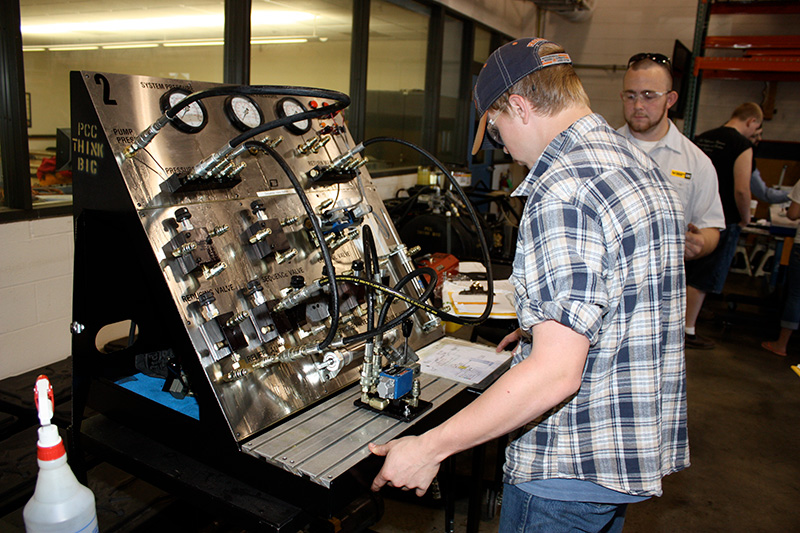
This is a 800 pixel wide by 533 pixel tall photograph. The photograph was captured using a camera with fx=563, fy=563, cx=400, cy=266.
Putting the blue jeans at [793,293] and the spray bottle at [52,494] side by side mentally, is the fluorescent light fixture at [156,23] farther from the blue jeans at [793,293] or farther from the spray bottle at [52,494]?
the blue jeans at [793,293]

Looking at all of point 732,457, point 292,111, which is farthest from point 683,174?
point 292,111

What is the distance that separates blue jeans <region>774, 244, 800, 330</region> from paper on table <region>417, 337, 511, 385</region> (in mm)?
3158

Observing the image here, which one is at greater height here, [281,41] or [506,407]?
[281,41]

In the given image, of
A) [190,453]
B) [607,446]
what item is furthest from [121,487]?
[607,446]

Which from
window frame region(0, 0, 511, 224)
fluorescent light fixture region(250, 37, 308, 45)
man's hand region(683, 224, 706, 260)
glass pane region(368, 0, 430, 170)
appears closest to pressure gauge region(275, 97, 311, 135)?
window frame region(0, 0, 511, 224)

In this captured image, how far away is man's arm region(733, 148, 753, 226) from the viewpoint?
144 inches

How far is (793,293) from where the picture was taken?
3678 mm

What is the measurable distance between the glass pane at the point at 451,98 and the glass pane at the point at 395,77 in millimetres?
584

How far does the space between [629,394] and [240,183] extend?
0.84 m

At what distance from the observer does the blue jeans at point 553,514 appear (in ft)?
3.21

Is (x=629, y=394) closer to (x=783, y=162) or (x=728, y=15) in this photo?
(x=783, y=162)

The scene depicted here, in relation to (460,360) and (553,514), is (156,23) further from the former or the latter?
(553,514)

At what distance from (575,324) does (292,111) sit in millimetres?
898

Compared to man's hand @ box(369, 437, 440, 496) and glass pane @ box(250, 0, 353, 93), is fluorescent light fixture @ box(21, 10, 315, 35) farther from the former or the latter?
man's hand @ box(369, 437, 440, 496)
